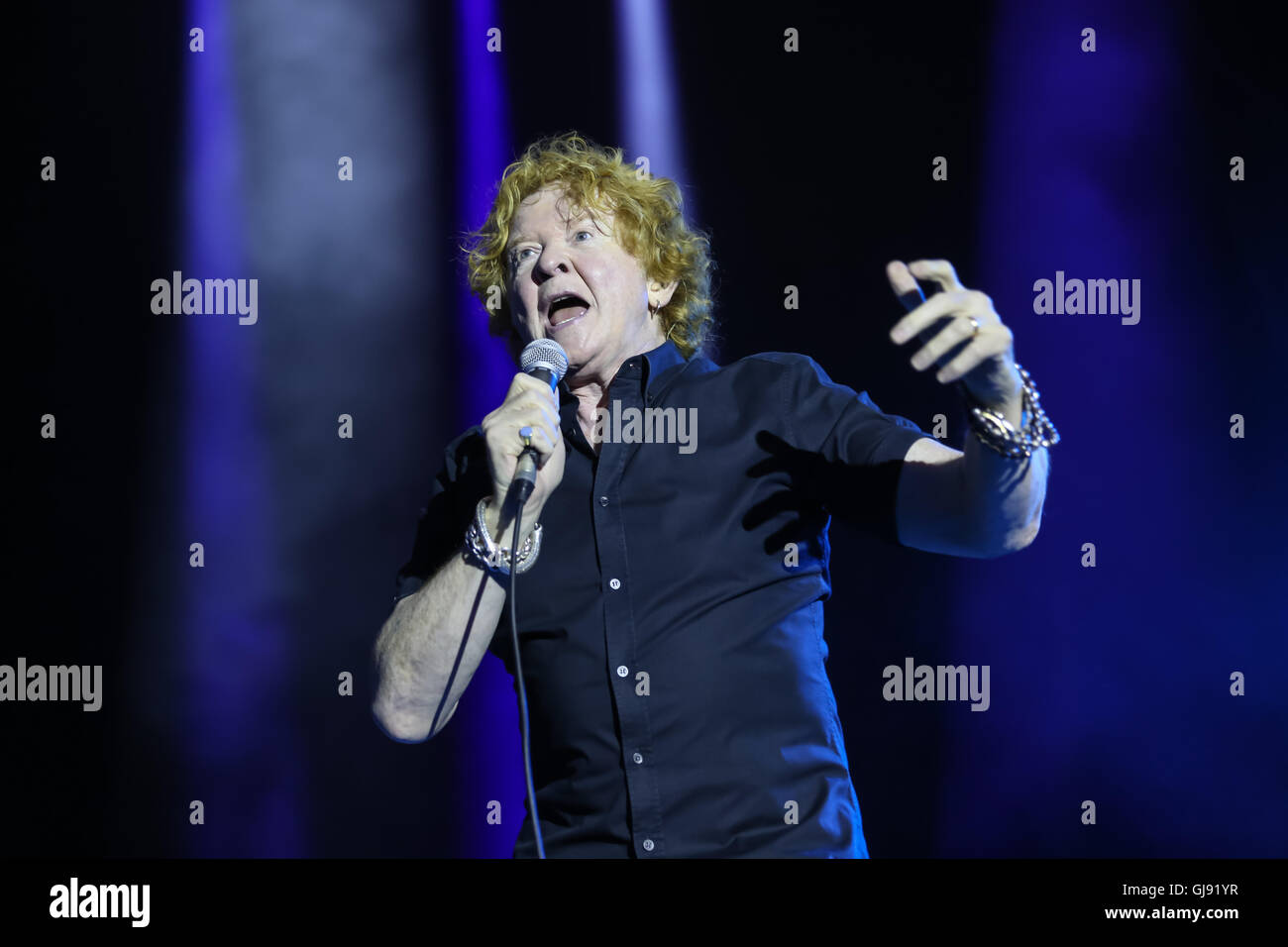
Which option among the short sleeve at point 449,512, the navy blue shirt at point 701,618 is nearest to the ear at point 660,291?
the navy blue shirt at point 701,618

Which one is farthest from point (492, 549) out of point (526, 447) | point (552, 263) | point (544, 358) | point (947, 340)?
point (947, 340)

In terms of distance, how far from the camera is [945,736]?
2.86m

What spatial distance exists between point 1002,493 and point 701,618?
439 millimetres

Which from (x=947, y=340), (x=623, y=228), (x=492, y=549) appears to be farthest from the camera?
(x=623, y=228)

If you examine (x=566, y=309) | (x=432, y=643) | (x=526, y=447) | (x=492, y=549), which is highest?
(x=566, y=309)

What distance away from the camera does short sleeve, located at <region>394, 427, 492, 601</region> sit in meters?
1.86

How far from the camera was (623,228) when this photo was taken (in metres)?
2.05

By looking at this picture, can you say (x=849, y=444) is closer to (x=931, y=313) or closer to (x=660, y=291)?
(x=931, y=313)

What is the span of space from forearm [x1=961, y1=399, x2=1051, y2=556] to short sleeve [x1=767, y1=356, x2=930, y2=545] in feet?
0.50

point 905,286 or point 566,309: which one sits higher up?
point 566,309

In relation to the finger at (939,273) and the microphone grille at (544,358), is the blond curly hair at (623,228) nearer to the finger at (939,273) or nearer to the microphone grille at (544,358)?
the microphone grille at (544,358)

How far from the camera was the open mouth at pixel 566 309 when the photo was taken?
75.0 inches

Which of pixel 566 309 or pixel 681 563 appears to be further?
pixel 566 309
